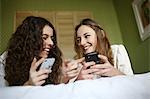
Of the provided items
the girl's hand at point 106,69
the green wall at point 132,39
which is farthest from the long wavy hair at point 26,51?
the green wall at point 132,39

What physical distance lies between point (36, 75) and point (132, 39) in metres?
0.36

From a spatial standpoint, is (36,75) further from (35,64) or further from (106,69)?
(106,69)

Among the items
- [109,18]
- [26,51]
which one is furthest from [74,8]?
[26,51]

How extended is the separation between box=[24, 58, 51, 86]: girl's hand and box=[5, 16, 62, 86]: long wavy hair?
1 centimetres

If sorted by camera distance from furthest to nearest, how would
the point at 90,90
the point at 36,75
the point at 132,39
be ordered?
the point at 132,39 → the point at 36,75 → the point at 90,90

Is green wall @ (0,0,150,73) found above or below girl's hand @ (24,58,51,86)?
above

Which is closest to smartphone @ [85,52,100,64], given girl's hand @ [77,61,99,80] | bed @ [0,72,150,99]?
girl's hand @ [77,61,99,80]

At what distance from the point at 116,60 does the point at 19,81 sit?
33cm

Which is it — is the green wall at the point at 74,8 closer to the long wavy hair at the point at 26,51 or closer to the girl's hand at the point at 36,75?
the long wavy hair at the point at 26,51

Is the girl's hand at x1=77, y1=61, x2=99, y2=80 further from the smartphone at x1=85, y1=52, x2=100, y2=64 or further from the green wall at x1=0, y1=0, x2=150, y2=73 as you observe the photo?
the green wall at x1=0, y1=0, x2=150, y2=73

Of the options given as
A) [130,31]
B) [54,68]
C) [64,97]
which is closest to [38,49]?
[54,68]

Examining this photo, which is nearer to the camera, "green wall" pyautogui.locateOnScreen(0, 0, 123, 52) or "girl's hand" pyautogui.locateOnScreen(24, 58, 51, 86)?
"girl's hand" pyautogui.locateOnScreen(24, 58, 51, 86)

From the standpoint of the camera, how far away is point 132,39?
37.3 inches

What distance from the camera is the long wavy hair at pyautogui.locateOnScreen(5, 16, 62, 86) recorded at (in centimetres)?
84
